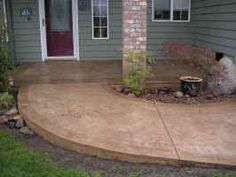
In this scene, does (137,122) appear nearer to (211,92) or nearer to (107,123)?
(107,123)

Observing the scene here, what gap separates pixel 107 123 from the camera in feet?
14.5

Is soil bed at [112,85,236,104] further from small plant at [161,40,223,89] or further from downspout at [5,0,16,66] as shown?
downspout at [5,0,16,66]

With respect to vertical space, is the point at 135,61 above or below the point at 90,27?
below

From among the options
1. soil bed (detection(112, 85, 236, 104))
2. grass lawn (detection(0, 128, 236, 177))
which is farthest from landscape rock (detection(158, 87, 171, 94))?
grass lawn (detection(0, 128, 236, 177))

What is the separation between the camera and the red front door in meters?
9.04

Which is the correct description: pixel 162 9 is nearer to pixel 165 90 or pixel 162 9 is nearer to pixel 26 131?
pixel 165 90

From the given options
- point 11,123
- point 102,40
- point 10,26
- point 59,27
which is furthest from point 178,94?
point 10,26

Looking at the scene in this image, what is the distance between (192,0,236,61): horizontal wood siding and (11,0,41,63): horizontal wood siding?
4251 mm

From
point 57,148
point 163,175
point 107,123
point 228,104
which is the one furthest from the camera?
point 228,104

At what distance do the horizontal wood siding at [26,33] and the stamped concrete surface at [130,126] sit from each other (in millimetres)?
3392

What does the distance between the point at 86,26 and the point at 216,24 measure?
3.43m

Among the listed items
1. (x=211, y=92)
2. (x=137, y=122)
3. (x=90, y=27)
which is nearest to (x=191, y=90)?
(x=211, y=92)

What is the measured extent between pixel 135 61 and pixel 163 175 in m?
2.94

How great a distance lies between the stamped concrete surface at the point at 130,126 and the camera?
3.64 metres
